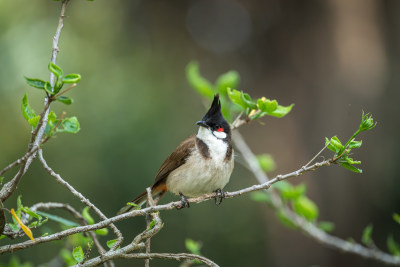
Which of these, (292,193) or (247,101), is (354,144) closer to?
(247,101)

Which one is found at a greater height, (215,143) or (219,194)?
Result: (215,143)

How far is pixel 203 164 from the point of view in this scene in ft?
9.30

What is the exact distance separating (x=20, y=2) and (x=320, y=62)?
4091 millimetres

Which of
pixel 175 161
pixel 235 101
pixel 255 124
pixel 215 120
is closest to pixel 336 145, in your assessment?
pixel 235 101

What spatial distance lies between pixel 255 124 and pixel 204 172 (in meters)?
3.82

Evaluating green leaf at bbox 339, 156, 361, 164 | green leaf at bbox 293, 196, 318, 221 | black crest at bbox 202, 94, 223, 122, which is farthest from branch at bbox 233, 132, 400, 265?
green leaf at bbox 339, 156, 361, 164

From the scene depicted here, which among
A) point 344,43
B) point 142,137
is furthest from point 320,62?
point 142,137

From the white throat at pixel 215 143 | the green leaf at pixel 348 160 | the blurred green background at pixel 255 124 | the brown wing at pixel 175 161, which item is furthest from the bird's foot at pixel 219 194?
the blurred green background at pixel 255 124

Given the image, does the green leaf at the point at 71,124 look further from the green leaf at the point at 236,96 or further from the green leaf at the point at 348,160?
the green leaf at the point at 348,160

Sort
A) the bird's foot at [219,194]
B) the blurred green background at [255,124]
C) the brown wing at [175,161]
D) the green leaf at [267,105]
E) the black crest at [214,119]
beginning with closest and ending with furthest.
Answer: the green leaf at [267,105] → the bird's foot at [219,194] → the black crest at [214,119] → the brown wing at [175,161] → the blurred green background at [255,124]

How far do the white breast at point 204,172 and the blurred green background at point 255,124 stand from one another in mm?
2654

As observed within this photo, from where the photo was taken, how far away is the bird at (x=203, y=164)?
2.79 m

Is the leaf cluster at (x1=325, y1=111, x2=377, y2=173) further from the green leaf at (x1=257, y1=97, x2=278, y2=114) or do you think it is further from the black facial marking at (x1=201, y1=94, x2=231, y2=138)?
the black facial marking at (x1=201, y1=94, x2=231, y2=138)

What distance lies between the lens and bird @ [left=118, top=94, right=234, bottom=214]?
2.79m
